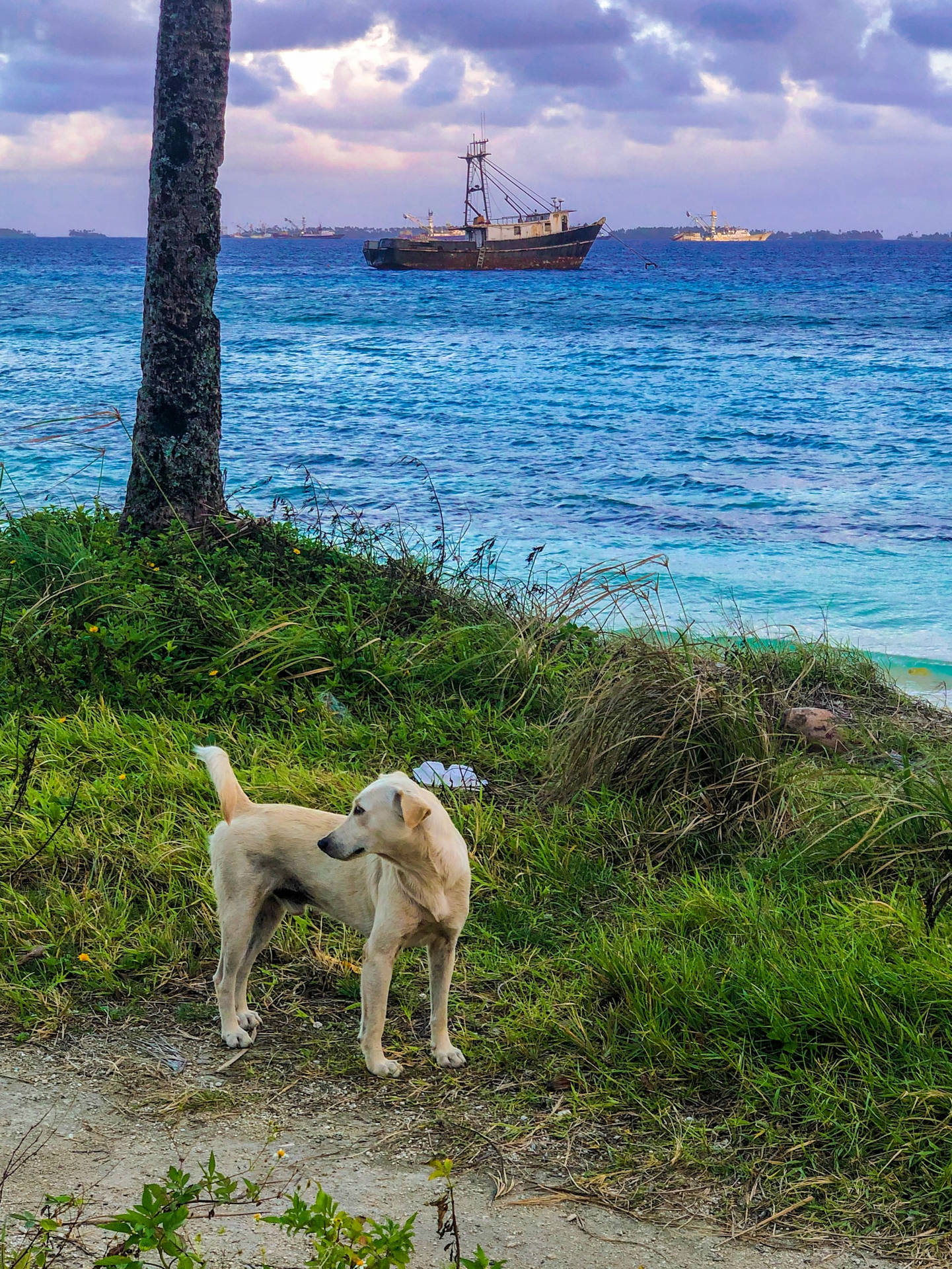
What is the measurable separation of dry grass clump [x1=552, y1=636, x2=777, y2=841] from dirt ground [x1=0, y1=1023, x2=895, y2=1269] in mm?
1756

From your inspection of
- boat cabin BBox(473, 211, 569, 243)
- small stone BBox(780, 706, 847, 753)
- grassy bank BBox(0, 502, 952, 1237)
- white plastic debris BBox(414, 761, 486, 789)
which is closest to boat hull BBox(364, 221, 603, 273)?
boat cabin BBox(473, 211, 569, 243)

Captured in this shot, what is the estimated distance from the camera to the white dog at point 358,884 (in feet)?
9.49

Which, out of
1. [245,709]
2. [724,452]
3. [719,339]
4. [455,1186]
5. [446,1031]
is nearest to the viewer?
[455,1186]

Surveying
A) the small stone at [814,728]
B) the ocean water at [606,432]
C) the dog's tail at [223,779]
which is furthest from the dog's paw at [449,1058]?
the ocean water at [606,432]

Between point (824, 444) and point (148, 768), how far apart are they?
17.1 m

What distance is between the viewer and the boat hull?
7394 cm

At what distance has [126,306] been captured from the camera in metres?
48.7

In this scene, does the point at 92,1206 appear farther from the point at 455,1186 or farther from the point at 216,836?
the point at 216,836

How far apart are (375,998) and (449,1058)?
0.35m

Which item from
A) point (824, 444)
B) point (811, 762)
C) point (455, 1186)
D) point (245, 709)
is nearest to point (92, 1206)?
point (455, 1186)

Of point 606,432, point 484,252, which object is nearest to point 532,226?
point 484,252

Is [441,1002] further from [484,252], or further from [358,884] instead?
[484,252]

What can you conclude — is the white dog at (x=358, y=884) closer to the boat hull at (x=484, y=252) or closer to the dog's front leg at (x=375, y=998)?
the dog's front leg at (x=375, y=998)

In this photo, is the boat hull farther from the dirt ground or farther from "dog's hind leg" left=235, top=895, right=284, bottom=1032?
the dirt ground
